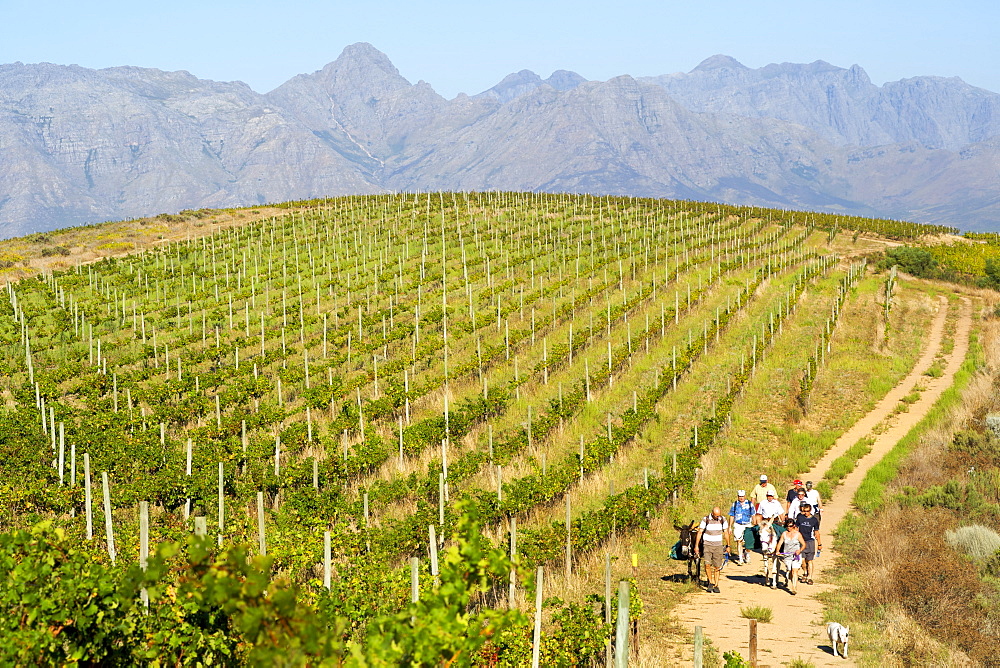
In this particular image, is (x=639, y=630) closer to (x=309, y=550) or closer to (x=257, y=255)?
(x=309, y=550)

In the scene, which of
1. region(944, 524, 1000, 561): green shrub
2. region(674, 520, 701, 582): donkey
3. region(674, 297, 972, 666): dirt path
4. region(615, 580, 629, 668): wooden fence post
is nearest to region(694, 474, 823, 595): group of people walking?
region(674, 520, 701, 582): donkey

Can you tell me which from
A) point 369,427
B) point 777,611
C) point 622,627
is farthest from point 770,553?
point 369,427

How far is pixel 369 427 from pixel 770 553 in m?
14.0

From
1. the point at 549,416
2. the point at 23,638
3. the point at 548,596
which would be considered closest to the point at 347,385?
the point at 549,416

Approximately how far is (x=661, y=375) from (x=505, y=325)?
10.4 m

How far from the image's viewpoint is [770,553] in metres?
16.3

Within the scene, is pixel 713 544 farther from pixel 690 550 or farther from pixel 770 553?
pixel 770 553

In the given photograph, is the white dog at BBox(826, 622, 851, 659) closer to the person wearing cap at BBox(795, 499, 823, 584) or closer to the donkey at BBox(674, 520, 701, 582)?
the person wearing cap at BBox(795, 499, 823, 584)

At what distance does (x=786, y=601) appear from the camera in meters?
15.4

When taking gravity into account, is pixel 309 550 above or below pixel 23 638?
below

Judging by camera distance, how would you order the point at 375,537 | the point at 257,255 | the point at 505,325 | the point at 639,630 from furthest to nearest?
1. the point at 257,255
2. the point at 505,325
3. the point at 375,537
4. the point at 639,630

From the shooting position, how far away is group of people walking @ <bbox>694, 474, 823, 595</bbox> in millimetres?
15906

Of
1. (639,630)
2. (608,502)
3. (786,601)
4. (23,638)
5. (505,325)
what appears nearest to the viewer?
(23,638)

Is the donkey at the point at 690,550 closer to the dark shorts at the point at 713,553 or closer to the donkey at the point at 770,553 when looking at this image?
the dark shorts at the point at 713,553
